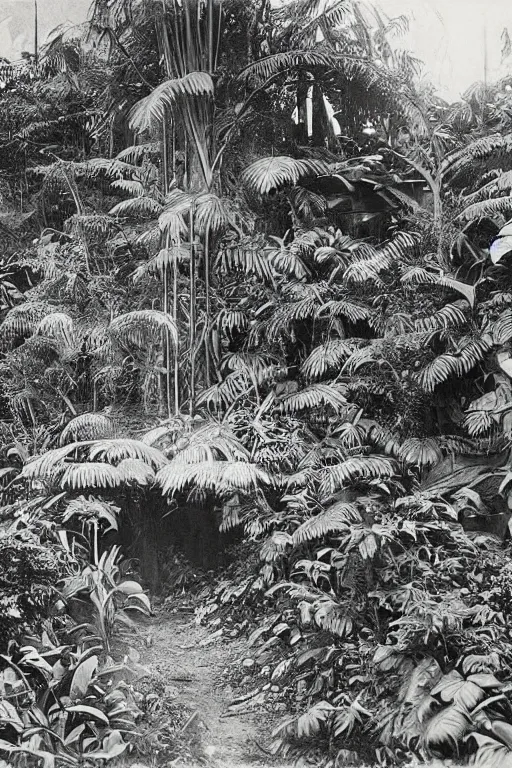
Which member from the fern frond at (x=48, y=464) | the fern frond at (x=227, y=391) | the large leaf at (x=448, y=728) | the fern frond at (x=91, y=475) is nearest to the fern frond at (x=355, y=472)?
the fern frond at (x=227, y=391)

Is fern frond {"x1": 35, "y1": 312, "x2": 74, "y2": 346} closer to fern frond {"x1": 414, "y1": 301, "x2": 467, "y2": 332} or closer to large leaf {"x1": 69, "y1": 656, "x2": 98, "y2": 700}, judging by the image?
large leaf {"x1": 69, "y1": 656, "x2": 98, "y2": 700}

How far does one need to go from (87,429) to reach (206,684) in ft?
5.60

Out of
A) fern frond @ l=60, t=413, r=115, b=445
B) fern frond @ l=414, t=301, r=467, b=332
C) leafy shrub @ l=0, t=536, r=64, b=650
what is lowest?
leafy shrub @ l=0, t=536, r=64, b=650

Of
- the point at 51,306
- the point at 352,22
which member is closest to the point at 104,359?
the point at 51,306

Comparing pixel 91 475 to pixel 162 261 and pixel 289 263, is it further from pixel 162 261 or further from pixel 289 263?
pixel 289 263

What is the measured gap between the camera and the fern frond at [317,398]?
13.8 feet

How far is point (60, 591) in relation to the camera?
11.7 ft

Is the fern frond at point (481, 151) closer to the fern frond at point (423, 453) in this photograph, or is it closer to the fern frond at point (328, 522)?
the fern frond at point (423, 453)

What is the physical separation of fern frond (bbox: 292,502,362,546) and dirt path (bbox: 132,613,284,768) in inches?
28.4

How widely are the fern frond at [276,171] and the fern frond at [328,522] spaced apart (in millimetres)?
2295

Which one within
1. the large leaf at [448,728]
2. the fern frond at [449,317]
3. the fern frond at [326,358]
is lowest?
the large leaf at [448,728]

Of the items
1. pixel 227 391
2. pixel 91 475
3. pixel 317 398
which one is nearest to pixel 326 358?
pixel 317 398

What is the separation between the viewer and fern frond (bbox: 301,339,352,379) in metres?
4.37

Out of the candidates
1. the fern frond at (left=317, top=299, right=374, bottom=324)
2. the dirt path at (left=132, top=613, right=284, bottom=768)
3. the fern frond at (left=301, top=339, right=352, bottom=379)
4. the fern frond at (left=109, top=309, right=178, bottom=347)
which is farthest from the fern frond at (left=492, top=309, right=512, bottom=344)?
the dirt path at (left=132, top=613, right=284, bottom=768)
